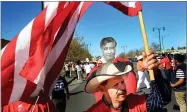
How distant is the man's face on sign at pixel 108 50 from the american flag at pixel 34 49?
393 millimetres

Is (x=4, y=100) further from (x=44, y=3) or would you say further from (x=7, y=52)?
(x=44, y=3)

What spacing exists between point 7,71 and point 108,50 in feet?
3.38

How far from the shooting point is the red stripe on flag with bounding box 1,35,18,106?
8.77ft

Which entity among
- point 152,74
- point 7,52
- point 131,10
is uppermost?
point 131,10

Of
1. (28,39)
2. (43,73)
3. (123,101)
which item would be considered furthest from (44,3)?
(123,101)

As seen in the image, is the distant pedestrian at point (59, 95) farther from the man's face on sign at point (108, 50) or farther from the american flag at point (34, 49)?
the american flag at point (34, 49)

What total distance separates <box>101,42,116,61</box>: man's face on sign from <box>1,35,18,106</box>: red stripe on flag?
0.91 m

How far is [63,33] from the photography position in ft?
10.3

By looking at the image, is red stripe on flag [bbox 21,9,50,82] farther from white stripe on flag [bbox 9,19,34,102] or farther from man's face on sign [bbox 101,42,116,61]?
man's face on sign [bbox 101,42,116,61]

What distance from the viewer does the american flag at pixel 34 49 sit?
8.90ft

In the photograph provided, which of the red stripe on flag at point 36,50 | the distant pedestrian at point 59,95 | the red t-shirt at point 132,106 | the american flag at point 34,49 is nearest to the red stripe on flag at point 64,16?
the american flag at point 34,49

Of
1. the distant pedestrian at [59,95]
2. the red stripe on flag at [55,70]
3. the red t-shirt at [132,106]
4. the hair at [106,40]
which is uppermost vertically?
the hair at [106,40]

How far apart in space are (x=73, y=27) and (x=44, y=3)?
15.2 inches

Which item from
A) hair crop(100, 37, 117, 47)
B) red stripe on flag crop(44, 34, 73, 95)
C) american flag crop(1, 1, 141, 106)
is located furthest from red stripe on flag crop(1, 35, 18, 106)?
hair crop(100, 37, 117, 47)
